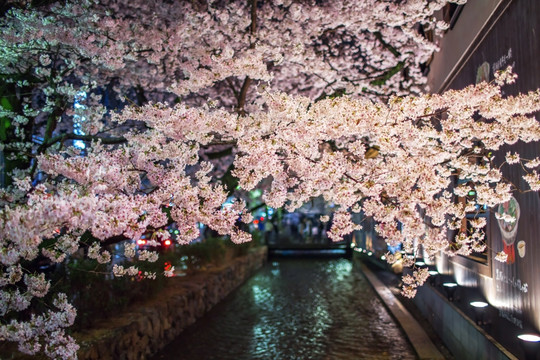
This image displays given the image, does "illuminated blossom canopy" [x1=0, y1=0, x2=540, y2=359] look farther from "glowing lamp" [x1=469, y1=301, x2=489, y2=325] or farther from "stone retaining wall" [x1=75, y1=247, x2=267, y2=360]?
"glowing lamp" [x1=469, y1=301, x2=489, y2=325]

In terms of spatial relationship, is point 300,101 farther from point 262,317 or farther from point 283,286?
point 283,286

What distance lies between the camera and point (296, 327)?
10.6 metres

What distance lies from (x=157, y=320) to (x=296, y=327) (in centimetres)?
337

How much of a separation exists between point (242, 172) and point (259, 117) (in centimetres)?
83

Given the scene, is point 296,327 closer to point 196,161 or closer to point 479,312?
point 479,312

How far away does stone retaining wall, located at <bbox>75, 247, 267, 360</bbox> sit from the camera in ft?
22.9

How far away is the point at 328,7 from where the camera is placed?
11180 mm

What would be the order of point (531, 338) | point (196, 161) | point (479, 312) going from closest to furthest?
point (531, 338) → point (196, 161) → point (479, 312)

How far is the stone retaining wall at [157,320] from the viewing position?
6973 millimetres

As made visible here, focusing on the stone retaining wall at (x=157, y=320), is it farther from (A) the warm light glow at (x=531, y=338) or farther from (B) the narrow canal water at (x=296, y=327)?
(A) the warm light glow at (x=531, y=338)

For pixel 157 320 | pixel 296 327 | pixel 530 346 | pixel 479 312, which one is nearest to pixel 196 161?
pixel 530 346

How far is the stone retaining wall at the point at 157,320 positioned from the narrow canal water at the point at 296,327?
11.3 inches

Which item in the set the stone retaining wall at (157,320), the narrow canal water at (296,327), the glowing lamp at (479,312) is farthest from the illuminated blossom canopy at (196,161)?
the narrow canal water at (296,327)

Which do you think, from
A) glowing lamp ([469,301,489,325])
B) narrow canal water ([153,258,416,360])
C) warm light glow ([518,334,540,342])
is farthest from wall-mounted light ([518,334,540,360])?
narrow canal water ([153,258,416,360])
